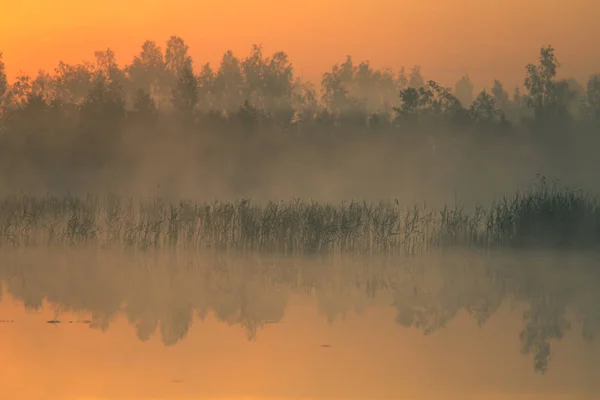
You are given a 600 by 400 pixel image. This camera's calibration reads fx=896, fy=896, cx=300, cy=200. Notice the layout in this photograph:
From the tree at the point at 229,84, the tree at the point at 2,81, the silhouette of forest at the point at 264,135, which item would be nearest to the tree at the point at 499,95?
the silhouette of forest at the point at 264,135

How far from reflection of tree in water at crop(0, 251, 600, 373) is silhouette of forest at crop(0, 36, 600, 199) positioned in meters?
15.2

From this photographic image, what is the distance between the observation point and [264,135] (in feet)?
101

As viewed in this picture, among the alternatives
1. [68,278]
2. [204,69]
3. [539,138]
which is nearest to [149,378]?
[68,278]

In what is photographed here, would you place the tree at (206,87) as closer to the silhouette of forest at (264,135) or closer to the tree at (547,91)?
the silhouette of forest at (264,135)

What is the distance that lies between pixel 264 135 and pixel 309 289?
70.6ft

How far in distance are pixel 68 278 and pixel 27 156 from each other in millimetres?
19600

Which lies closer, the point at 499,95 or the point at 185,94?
the point at 185,94

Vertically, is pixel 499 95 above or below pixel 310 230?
above

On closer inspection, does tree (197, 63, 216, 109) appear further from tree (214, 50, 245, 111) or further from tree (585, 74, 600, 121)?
tree (585, 74, 600, 121)

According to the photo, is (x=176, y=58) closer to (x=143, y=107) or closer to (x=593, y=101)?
(x=143, y=107)

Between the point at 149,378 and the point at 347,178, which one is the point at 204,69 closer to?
the point at 347,178

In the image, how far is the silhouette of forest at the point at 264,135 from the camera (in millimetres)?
28547

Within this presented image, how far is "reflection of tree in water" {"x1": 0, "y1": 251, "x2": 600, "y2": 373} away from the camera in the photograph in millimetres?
7930

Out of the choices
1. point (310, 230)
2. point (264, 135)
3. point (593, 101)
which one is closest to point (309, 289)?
point (310, 230)
